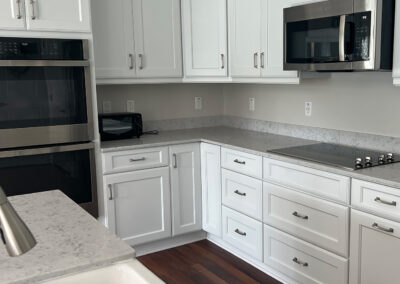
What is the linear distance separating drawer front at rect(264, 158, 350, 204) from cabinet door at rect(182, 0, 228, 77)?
3.26 feet

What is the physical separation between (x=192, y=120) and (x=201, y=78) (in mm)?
596

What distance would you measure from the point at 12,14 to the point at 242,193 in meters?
1.86

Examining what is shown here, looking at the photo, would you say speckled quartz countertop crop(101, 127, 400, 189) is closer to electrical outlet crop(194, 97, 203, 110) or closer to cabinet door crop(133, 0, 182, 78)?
electrical outlet crop(194, 97, 203, 110)

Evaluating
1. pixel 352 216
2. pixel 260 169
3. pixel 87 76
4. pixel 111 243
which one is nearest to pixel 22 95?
pixel 87 76

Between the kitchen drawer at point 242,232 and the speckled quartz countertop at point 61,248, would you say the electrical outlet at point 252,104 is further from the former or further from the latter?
the speckled quartz countertop at point 61,248

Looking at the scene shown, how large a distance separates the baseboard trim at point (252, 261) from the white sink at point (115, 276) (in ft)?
5.93

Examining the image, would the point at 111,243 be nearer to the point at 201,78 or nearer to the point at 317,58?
the point at 317,58

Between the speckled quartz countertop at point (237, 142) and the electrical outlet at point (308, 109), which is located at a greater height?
the electrical outlet at point (308, 109)

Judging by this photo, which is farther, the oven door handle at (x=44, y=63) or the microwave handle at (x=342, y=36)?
the oven door handle at (x=44, y=63)

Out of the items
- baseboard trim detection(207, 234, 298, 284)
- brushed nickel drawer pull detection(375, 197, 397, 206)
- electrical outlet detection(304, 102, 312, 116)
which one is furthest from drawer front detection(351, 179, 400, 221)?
electrical outlet detection(304, 102, 312, 116)

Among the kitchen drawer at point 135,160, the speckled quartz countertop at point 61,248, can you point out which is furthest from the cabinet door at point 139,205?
the speckled quartz countertop at point 61,248

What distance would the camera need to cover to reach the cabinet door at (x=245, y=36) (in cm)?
309

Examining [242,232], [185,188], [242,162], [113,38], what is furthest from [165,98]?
[242,232]

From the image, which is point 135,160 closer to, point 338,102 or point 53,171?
point 53,171
